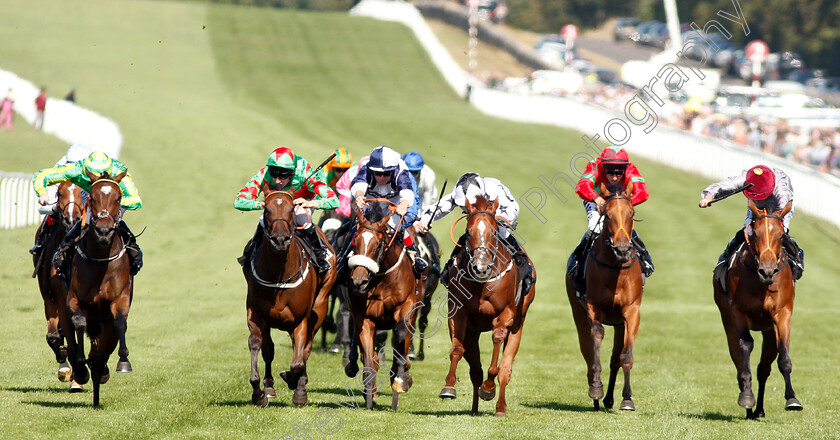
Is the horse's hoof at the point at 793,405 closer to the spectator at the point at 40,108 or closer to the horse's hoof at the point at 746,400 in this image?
the horse's hoof at the point at 746,400

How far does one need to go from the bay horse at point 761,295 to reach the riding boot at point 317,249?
14.3 feet

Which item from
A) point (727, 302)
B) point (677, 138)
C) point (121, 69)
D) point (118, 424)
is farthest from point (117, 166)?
point (121, 69)

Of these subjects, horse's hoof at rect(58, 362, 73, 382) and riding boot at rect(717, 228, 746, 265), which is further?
horse's hoof at rect(58, 362, 73, 382)

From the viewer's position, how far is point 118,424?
30.9 feet

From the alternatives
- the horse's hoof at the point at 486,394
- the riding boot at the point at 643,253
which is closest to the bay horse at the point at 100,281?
the horse's hoof at the point at 486,394

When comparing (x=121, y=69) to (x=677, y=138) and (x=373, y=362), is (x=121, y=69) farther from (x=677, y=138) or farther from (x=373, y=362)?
(x=373, y=362)

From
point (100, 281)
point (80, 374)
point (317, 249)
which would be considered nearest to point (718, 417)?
point (317, 249)

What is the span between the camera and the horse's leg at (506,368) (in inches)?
408

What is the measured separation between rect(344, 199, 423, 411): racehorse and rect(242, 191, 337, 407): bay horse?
545 mm

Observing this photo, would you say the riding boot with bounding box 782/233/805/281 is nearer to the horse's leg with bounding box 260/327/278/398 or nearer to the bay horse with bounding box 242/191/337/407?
the bay horse with bounding box 242/191/337/407

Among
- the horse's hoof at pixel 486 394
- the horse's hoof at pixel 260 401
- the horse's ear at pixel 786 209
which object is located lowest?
the horse's hoof at pixel 260 401

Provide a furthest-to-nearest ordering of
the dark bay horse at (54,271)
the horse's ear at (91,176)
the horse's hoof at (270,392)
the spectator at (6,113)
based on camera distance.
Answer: the spectator at (6,113) → the dark bay horse at (54,271) → the horse's hoof at (270,392) → the horse's ear at (91,176)

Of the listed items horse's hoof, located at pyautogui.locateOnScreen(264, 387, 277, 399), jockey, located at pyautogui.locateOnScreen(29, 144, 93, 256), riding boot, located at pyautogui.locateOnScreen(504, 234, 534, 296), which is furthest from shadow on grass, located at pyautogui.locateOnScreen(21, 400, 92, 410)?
riding boot, located at pyautogui.locateOnScreen(504, 234, 534, 296)

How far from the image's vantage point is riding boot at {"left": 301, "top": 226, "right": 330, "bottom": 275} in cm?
1112
